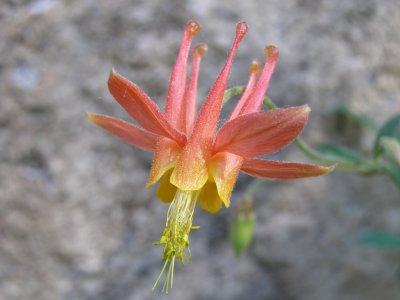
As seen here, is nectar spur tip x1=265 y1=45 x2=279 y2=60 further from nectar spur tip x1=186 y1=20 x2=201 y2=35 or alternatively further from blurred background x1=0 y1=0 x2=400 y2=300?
blurred background x1=0 y1=0 x2=400 y2=300

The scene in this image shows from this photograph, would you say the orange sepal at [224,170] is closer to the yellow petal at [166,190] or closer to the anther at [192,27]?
the yellow petal at [166,190]

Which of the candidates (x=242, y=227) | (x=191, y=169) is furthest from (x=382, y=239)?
(x=191, y=169)

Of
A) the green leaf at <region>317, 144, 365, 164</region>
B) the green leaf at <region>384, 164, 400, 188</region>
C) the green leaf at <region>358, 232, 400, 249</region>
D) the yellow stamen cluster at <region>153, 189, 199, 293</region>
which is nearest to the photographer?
the yellow stamen cluster at <region>153, 189, 199, 293</region>

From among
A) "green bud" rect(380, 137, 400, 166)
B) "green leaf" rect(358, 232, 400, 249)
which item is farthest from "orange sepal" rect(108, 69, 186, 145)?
"green leaf" rect(358, 232, 400, 249)

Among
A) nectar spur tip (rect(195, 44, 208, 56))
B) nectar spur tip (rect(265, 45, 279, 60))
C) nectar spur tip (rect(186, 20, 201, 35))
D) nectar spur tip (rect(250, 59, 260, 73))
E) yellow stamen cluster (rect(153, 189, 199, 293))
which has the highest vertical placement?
nectar spur tip (rect(195, 44, 208, 56))

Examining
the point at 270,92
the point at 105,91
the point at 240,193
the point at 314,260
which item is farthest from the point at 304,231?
the point at 105,91

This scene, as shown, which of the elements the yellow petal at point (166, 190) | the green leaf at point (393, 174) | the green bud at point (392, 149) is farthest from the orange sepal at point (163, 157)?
the green leaf at point (393, 174)

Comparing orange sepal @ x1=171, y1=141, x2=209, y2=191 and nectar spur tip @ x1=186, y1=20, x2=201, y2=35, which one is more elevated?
nectar spur tip @ x1=186, y1=20, x2=201, y2=35

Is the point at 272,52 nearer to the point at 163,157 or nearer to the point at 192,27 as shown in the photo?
the point at 192,27
